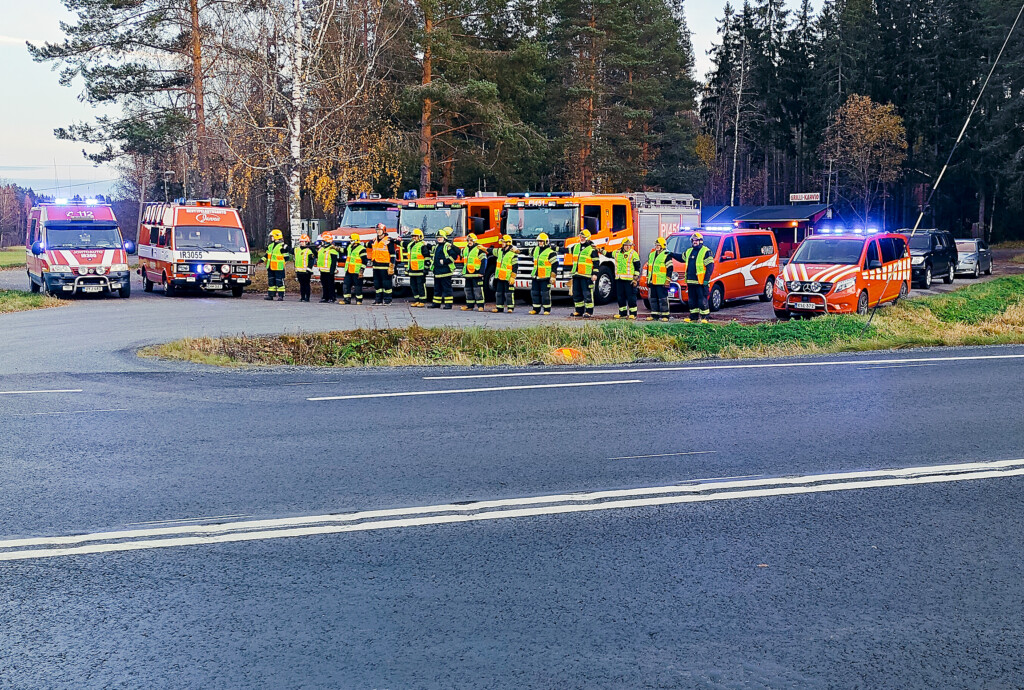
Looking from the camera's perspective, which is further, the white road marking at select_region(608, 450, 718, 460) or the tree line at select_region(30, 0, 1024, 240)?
the tree line at select_region(30, 0, 1024, 240)

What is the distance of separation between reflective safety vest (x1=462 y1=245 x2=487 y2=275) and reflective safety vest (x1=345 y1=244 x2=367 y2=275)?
3.56 m

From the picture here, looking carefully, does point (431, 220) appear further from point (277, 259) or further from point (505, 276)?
point (505, 276)

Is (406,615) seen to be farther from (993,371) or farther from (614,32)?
(614,32)

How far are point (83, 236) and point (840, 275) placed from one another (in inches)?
799

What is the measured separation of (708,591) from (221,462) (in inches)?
168

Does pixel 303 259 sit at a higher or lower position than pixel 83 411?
higher

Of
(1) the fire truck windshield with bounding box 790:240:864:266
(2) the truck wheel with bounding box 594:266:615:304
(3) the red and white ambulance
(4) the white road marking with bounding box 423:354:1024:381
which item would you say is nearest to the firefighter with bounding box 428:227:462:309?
(2) the truck wheel with bounding box 594:266:615:304

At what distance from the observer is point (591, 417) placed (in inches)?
378

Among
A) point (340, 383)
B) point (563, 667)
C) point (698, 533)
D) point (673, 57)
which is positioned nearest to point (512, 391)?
point (340, 383)

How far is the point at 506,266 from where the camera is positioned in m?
23.4

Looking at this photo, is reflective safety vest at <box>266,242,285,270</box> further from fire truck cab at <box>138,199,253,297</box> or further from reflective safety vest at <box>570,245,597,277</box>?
reflective safety vest at <box>570,245,597,277</box>

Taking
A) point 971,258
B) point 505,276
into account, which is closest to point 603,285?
point 505,276

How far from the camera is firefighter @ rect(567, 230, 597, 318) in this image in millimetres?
22094

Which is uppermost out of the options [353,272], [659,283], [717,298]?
[353,272]
